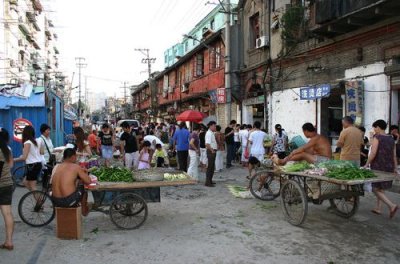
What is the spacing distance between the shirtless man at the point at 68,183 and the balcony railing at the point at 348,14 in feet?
29.3

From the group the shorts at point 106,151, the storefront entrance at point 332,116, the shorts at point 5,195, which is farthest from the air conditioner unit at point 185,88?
the shorts at point 5,195

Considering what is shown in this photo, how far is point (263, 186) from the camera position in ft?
31.8

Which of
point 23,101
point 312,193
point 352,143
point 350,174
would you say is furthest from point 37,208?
point 23,101

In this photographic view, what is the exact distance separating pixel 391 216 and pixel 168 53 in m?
69.9

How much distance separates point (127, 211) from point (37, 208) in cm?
156

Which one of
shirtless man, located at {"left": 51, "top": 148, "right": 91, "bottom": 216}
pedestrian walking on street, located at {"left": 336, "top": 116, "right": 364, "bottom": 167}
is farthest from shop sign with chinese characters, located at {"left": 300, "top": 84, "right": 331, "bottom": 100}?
shirtless man, located at {"left": 51, "top": 148, "right": 91, "bottom": 216}

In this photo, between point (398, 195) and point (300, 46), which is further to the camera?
point (300, 46)

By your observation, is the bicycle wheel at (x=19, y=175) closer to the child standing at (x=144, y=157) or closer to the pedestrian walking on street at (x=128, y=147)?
the pedestrian walking on street at (x=128, y=147)

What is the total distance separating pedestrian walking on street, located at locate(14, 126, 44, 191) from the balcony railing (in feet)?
30.2

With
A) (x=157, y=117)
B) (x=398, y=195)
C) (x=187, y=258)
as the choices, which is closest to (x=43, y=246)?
(x=187, y=258)

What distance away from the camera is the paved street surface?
557cm

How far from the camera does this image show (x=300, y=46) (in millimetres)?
17125

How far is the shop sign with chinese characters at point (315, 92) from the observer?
14406mm

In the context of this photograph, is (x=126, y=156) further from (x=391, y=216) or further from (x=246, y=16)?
(x=246, y=16)
